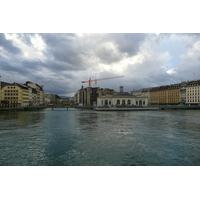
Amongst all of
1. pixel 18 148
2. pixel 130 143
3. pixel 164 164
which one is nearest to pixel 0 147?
pixel 18 148

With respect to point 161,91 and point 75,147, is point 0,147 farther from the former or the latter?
point 161,91

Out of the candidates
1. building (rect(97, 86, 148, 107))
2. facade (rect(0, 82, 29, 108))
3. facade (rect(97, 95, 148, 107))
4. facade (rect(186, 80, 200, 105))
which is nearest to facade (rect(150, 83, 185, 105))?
facade (rect(186, 80, 200, 105))

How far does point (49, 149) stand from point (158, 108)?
351ft

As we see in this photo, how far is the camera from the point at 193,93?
5192 inches

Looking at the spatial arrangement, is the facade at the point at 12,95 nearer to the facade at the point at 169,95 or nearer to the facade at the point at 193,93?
the facade at the point at 169,95

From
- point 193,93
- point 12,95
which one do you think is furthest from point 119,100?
point 12,95

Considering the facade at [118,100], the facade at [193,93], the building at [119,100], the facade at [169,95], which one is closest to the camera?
the facade at [193,93]

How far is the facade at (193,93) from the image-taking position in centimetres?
12875

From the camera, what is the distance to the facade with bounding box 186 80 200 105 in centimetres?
12875

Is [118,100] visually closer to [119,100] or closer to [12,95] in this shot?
[119,100]

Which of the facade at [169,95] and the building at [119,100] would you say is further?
the facade at [169,95]

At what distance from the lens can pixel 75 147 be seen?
756 inches

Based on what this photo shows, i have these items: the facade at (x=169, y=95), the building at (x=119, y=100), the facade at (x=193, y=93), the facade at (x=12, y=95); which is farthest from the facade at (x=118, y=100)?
the facade at (x=12, y=95)

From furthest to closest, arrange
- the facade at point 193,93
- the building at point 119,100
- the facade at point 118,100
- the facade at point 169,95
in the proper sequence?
the facade at point 169,95
the facade at point 118,100
the building at point 119,100
the facade at point 193,93
